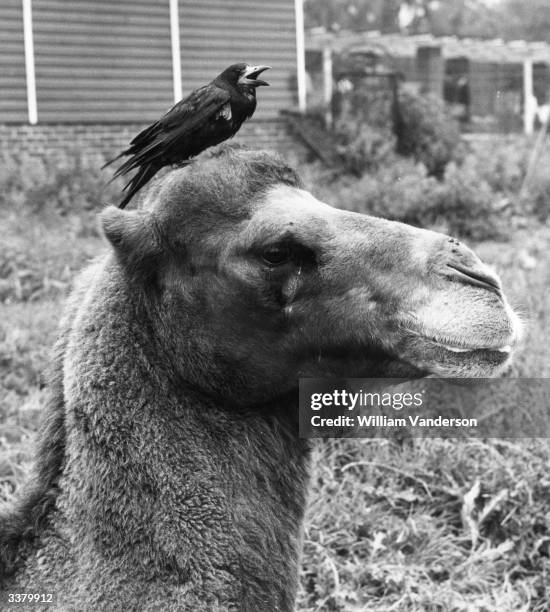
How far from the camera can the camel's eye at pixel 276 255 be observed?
7.34 ft

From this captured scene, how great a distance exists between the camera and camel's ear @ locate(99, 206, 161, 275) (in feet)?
7.69

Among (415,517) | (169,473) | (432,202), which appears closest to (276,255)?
(169,473)

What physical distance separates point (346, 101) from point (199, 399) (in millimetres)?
10119

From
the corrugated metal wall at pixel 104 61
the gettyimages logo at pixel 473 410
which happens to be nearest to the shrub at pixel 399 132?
the corrugated metal wall at pixel 104 61

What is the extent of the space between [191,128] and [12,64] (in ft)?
28.3

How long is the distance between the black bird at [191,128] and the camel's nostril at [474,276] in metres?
0.85

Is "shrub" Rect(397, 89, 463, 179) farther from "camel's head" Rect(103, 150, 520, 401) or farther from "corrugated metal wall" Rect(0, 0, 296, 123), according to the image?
"camel's head" Rect(103, 150, 520, 401)

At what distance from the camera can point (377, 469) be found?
4680 millimetres

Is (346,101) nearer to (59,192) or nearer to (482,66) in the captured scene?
(59,192)

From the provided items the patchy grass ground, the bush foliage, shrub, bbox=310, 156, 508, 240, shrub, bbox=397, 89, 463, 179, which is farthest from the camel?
shrub, bbox=397, 89, 463, 179

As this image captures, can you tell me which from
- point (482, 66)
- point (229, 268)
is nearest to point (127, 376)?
point (229, 268)

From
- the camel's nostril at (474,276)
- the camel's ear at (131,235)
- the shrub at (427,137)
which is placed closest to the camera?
the camel's nostril at (474,276)

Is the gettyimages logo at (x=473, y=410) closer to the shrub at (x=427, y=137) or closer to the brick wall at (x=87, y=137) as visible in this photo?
the brick wall at (x=87, y=137)

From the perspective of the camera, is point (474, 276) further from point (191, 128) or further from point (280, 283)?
point (191, 128)
